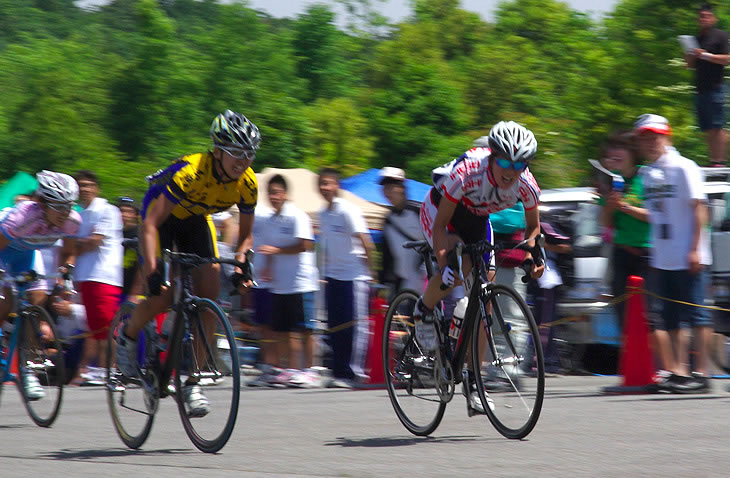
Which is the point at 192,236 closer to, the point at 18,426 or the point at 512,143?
the point at 512,143

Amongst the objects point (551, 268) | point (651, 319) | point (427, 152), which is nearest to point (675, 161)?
point (651, 319)

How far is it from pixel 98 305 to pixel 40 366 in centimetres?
326

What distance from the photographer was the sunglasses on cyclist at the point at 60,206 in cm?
974

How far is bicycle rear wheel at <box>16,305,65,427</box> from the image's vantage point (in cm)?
938

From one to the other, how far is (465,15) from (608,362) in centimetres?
8241

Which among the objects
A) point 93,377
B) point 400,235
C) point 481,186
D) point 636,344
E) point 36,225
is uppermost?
point 481,186

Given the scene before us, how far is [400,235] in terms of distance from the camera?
40.7 ft

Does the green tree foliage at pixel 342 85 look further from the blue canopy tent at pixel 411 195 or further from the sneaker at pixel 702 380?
the sneaker at pixel 702 380

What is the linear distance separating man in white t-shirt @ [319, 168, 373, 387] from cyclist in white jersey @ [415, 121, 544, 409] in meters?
4.13

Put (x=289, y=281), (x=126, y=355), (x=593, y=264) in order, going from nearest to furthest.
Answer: (x=126, y=355) → (x=289, y=281) → (x=593, y=264)

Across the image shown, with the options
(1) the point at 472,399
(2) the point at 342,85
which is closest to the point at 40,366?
(1) the point at 472,399

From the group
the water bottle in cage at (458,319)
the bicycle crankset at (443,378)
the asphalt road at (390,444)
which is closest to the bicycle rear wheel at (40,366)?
the asphalt road at (390,444)

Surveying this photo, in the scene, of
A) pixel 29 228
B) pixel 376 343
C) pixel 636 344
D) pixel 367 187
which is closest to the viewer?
pixel 29 228

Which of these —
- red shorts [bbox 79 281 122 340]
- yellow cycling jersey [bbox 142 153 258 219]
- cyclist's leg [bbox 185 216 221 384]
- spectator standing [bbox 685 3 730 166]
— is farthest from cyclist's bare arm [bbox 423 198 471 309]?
spectator standing [bbox 685 3 730 166]
